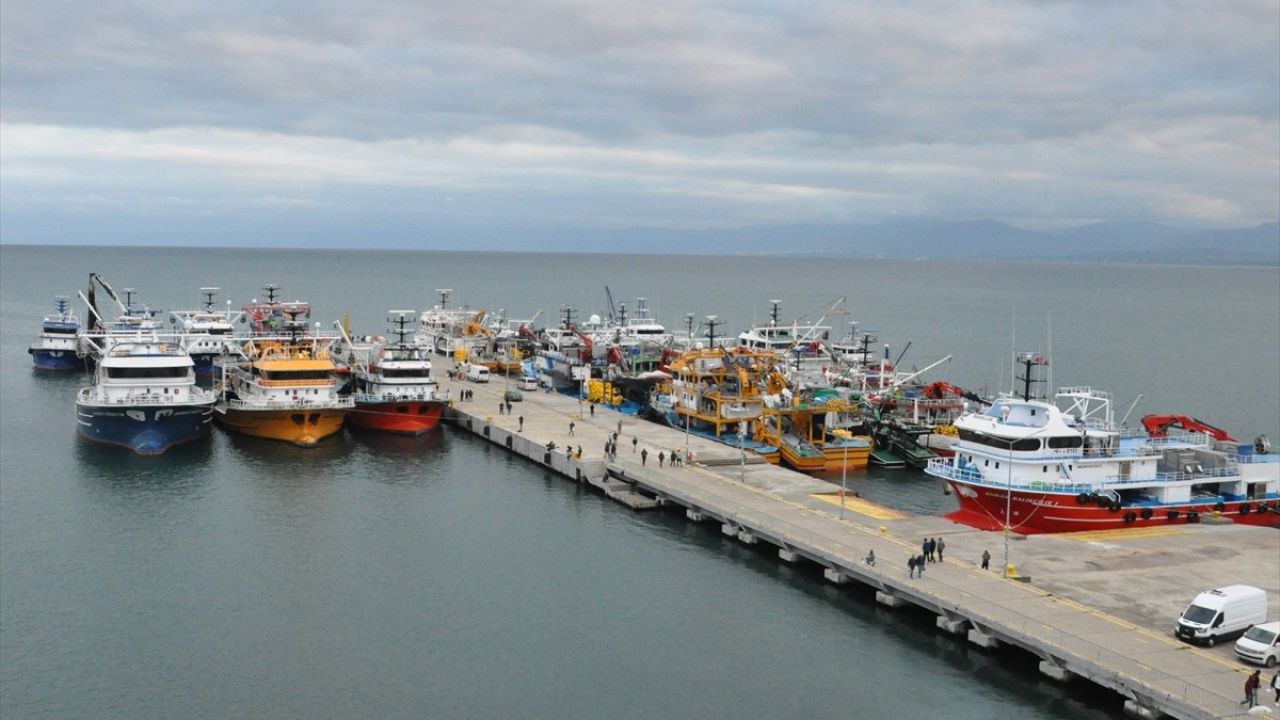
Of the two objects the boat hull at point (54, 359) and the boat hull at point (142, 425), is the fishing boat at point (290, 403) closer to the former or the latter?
the boat hull at point (142, 425)

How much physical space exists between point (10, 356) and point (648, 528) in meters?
110

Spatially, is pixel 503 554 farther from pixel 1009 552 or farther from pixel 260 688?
pixel 1009 552

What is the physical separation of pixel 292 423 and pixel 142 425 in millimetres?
9993

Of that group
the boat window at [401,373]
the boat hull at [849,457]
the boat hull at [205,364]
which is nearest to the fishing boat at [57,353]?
the boat hull at [205,364]

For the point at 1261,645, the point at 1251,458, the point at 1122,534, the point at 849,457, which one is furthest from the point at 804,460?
the point at 1261,645

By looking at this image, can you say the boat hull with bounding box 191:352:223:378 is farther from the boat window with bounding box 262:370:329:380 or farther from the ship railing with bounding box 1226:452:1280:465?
the ship railing with bounding box 1226:452:1280:465

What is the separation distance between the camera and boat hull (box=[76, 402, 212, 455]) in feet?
253

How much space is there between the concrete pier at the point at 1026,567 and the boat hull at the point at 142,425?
26260 mm

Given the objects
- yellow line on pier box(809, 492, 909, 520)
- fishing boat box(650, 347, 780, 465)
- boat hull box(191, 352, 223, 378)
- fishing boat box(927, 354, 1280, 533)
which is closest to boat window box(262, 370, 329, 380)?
fishing boat box(650, 347, 780, 465)

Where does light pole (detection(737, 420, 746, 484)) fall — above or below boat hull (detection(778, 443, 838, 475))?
above

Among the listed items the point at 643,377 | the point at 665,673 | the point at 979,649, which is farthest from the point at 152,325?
the point at 979,649

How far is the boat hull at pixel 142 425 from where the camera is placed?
7706 cm

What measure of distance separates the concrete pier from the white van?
53 centimetres

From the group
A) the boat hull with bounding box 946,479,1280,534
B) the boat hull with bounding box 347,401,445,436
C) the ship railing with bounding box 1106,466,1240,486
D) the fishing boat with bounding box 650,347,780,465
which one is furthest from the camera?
the boat hull with bounding box 347,401,445,436
